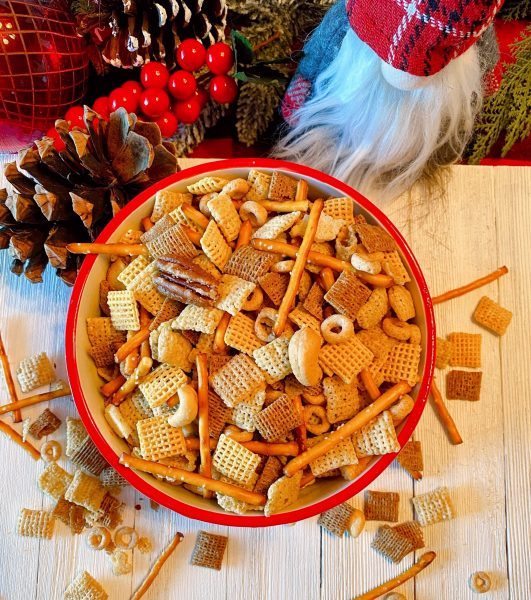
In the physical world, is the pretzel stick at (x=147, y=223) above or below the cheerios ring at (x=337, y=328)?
above

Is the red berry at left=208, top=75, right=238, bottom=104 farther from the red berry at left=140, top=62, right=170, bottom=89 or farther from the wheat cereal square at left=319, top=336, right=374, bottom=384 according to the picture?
the wheat cereal square at left=319, top=336, right=374, bottom=384

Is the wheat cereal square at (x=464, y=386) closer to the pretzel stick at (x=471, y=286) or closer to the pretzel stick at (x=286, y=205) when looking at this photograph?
the pretzel stick at (x=471, y=286)

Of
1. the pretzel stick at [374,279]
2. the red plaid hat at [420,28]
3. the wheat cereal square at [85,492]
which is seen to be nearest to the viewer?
the red plaid hat at [420,28]

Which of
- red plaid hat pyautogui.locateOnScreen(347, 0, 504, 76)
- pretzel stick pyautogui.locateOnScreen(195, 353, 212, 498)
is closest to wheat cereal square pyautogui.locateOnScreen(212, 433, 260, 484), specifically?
pretzel stick pyautogui.locateOnScreen(195, 353, 212, 498)

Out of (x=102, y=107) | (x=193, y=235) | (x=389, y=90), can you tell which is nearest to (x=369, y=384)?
(x=193, y=235)

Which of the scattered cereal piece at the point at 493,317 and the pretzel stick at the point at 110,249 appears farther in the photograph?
the scattered cereal piece at the point at 493,317

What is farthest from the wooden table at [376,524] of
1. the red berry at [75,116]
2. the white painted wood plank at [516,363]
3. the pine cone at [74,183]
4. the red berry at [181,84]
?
the red berry at [181,84]

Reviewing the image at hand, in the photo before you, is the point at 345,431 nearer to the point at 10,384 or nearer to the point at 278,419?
the point at 278,419
